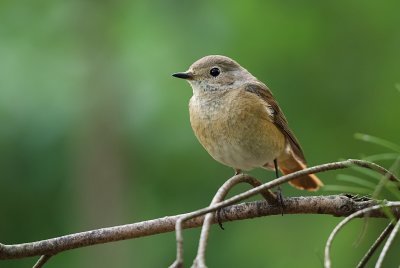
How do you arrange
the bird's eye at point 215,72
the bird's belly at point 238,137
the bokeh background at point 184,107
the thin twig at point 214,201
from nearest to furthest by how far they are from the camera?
1. the thin twig at point 214,201
2. the bird's belly at point 238,137
3. the bird's eye at point 215,72
4. the bokeh background at point 184,107

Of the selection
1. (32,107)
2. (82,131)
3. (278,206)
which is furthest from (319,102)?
(278,206)

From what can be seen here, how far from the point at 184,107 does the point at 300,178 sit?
2.98m

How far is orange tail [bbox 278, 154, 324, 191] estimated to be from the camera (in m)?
5.46

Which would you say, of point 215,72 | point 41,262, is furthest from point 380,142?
point 215,72

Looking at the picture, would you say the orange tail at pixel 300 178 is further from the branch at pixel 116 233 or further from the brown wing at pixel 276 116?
the branch at pixel 116 233

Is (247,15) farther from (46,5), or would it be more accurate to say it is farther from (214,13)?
(46,5)

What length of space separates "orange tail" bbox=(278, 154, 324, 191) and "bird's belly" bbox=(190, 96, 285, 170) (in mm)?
357

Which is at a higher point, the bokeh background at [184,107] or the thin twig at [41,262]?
the thin twig at [41,262]

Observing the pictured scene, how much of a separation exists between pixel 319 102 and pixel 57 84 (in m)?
2.66

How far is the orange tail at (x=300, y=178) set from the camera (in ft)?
17.9

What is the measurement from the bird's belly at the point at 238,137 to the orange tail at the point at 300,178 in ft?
1.17

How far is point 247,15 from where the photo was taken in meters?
8.51

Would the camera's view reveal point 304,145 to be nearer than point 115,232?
No

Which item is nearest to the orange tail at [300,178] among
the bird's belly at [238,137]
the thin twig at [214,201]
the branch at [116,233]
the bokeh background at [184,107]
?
the bird's belly at [238,137]
